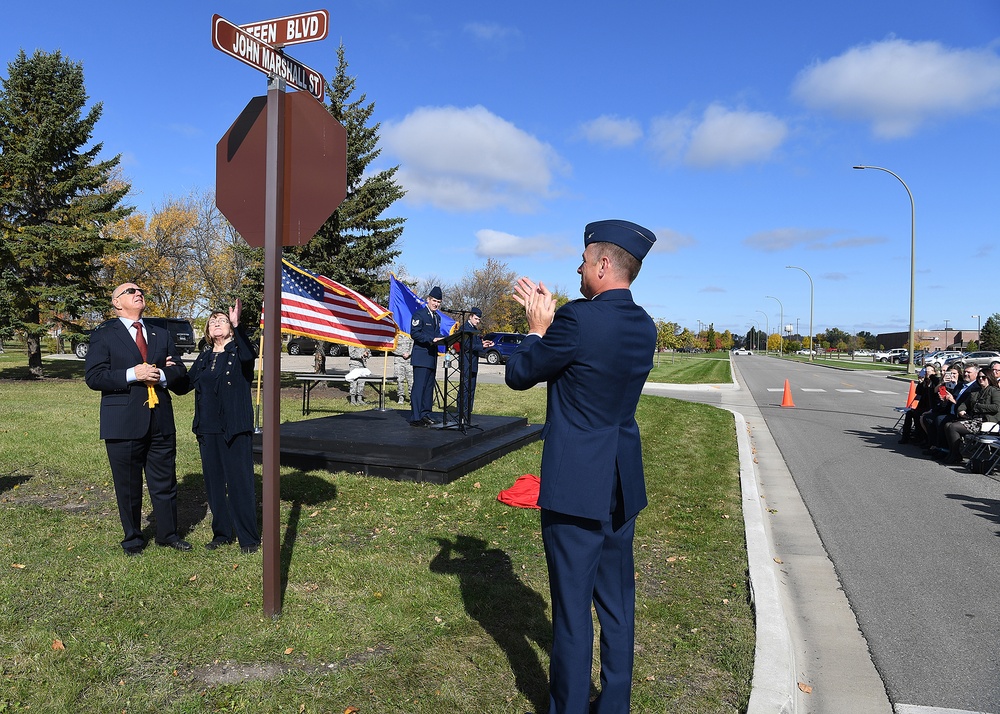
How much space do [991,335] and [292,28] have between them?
81.6m

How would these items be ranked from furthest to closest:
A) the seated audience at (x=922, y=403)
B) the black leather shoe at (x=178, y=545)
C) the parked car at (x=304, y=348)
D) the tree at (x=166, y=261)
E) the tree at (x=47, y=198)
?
the parked car at (x=304, y=348) < the tree at (x=166, y=261) < the tree at (x=47, y=198) < the seated audience at (x=922, y=403) < the black leather shoe at (x=178, y=545)

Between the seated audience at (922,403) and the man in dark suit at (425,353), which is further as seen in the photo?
the seated audience at (922,403)

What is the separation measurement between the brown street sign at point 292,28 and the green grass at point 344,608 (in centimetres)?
339

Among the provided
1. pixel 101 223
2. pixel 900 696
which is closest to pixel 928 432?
pixel 900 696

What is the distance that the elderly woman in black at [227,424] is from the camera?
512 centimetres

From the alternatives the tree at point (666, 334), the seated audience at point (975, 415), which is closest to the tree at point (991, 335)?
the tree at point (666, 334)

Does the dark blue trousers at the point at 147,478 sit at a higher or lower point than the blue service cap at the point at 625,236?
lower

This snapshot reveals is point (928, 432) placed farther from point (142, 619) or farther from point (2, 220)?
point (2, 220)

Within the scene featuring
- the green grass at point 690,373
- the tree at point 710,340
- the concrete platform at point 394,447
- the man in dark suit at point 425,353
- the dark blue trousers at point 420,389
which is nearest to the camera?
the concrete platform at point 394,447

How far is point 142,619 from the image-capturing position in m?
3.90

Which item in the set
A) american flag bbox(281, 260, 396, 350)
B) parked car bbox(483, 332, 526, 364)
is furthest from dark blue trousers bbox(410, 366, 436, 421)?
parked car bbox(483, 332, 526, 364)

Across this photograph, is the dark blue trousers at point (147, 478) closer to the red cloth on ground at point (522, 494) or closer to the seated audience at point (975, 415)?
the red cloth on ground at point (522, 494)

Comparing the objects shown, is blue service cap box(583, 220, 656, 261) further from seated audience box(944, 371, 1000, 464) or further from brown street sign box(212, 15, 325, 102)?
seated audience box(944, 371, 1000, 464)

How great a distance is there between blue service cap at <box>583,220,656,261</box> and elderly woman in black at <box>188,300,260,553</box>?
340 cm
